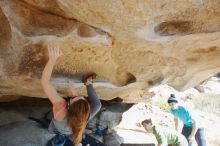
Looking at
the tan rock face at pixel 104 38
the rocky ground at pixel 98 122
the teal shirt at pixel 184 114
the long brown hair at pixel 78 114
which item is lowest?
the rocky ground at pixel 98 122

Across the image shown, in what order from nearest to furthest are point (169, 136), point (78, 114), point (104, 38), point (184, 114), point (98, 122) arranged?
point (78, 114) → point (104, 38) → point (169, 136) → point (184, 114) → point (98, 122)

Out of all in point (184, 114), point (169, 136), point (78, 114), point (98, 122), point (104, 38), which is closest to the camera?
point (78, 114)

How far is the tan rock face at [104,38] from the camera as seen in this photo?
301cm

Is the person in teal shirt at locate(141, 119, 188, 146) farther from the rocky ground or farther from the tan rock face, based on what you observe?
the rocky ground

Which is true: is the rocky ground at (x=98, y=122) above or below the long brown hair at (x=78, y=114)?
below

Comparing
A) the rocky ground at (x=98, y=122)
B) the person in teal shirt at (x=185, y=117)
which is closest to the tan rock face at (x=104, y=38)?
the person in teal shirt at (x=185, y=117)

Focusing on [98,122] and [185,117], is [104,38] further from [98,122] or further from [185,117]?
[98,122]

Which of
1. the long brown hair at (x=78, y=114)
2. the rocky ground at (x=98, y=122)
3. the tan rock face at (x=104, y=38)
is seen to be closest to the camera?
the long brown hair at (x=78, y=114)

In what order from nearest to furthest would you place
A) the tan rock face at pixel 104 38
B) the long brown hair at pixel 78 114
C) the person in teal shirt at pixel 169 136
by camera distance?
1. the long brown hair at pixel 78 114
2. the tan rock face at pixel 104 38
3. the person in teal shirt at pixel 169 136

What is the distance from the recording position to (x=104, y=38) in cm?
361

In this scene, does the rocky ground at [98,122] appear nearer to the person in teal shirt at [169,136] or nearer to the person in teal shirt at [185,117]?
the person in teal shirt at [185,117]

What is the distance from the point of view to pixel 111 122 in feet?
20.0

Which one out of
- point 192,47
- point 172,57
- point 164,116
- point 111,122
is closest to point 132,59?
point 172,57

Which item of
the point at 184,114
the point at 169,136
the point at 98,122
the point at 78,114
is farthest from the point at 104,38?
the point at 98,122
